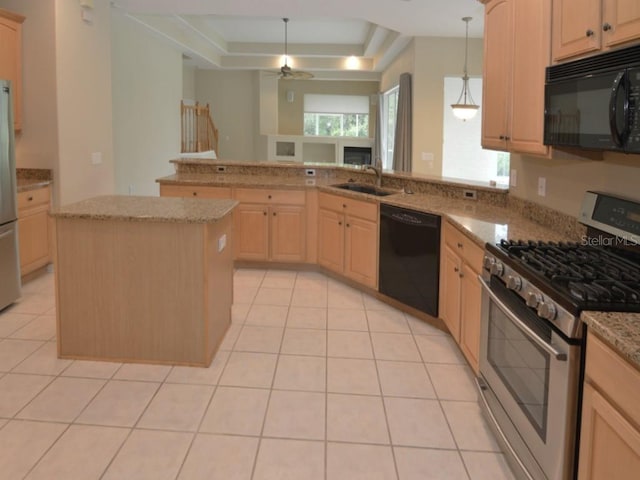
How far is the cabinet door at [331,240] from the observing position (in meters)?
5.05

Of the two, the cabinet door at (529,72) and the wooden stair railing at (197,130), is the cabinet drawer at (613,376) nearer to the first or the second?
the cabinet door at (529,72)

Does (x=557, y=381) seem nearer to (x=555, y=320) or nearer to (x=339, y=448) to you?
(x=555, y=320)

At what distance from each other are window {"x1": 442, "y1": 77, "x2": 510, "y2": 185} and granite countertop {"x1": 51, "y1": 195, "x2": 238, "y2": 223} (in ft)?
16.5

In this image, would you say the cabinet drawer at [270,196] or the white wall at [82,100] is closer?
the white wall at [82,100]

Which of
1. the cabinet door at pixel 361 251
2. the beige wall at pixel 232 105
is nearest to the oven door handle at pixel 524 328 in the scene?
the cabinet door at pixel 361 251

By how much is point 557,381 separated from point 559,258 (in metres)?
0.61

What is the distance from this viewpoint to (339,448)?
2.44 metres

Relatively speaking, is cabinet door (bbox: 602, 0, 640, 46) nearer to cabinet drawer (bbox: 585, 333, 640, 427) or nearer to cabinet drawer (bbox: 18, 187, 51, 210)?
cabinet drawer (bbox: 585, 333, 640, 427)

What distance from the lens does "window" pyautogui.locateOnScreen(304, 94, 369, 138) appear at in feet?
45.2

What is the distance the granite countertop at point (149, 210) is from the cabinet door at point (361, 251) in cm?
135

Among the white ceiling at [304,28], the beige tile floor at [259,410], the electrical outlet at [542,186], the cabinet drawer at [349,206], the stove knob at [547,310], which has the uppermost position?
the white ceiling at [304,28]

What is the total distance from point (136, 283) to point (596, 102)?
8.32 feet

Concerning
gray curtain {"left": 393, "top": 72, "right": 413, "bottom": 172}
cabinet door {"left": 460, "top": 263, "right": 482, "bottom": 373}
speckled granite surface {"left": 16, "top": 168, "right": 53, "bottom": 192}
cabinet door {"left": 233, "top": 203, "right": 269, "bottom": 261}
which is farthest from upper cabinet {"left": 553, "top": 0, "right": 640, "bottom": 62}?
gray curtain {"left": 393, "top": 72, "right": 413, "bottom": 172}

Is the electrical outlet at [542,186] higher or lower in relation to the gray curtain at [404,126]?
lower
